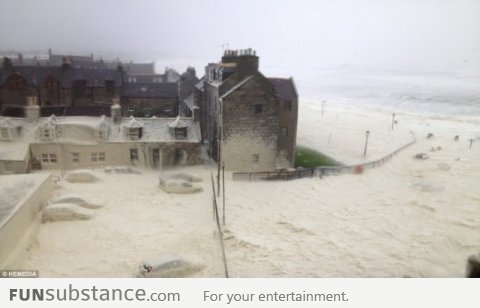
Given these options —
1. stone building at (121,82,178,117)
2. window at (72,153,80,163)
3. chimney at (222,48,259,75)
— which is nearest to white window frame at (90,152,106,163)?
window at (72,153,80,163)

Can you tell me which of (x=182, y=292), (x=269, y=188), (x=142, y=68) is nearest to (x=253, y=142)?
(x=269, y=188)

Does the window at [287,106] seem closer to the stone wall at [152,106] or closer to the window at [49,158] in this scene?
the stone wall at [152,106]

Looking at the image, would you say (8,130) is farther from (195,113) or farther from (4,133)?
(195,113)

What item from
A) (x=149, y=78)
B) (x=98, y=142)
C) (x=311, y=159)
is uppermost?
(x=149, y=78)

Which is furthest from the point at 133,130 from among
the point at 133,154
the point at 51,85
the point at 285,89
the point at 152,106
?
the point at 51,85

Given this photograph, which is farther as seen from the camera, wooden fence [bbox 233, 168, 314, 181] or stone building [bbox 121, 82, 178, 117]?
stone building [bbox 121, 82, 178, 117]

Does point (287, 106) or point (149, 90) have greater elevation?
point (149, 90)

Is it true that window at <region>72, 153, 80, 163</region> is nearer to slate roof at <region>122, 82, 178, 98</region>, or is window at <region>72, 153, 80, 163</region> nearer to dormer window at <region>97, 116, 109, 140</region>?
dormer window at <region>97, 116, 109, 140</region>

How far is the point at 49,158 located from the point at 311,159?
34.1ft

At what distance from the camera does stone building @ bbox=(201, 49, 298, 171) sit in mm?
12547

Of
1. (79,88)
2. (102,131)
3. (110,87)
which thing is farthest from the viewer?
(110,87)

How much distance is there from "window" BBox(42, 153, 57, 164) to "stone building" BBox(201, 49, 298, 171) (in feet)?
18.0

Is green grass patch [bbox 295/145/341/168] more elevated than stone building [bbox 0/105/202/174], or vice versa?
stone building [bbox 0/105/202/174]

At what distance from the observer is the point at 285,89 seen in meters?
14.6
